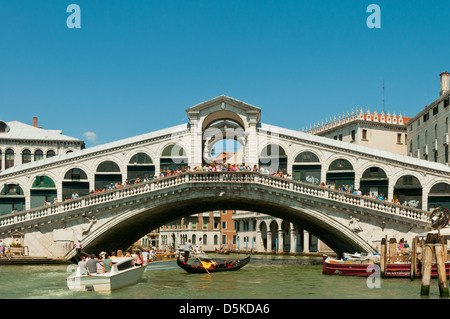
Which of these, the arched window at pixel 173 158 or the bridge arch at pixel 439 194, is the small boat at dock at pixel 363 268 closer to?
the bridge arch at pixel 439 194

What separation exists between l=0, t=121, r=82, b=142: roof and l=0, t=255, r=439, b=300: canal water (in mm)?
19735

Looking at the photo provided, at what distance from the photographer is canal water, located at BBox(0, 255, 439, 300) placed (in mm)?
21609

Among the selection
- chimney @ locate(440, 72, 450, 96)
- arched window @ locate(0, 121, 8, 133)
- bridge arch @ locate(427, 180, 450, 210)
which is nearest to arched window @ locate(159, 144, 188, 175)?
bridge arch @ locate(427, 180, 450, 210)

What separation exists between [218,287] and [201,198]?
1020 cm

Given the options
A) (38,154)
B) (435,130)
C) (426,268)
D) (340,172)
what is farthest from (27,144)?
(426,268)

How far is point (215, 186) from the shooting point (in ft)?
110

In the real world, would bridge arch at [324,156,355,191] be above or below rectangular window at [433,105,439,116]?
below

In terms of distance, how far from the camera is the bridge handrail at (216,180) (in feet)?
108

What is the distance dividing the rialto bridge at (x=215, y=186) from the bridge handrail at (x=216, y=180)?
5 centimetres

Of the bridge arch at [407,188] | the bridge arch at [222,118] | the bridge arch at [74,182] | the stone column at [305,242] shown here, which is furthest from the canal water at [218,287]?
the stone column at [305,242]

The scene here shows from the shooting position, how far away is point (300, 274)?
104 ft

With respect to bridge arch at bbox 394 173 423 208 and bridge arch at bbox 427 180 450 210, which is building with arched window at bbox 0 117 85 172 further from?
bridge arch at bbox 427 180 450 210

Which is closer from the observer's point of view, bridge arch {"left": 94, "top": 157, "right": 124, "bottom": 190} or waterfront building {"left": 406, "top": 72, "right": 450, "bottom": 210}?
bridge arch {"left": 94, "top": 157, "right": 124, "bottom": 190}
